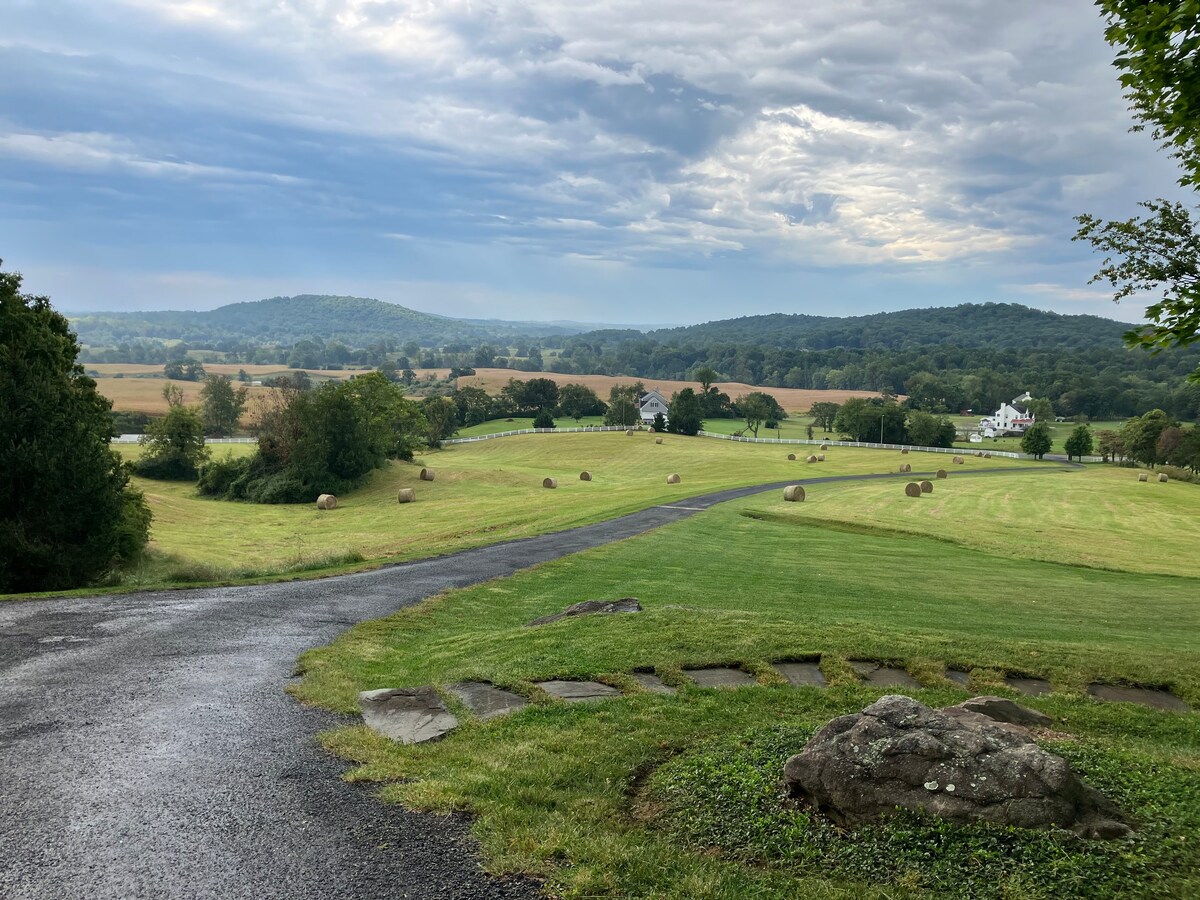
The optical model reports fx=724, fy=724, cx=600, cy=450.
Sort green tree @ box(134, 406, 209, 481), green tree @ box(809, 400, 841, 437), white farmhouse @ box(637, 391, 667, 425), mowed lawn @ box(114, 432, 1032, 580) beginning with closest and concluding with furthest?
mowed lawn @ box(114, 432, 1032, 580) < green tree @ box(134, 406, 209, 481) < green tree @ box(809, 400, 841, 437) < white farmhouse @ box(637, 391, 667, 425)

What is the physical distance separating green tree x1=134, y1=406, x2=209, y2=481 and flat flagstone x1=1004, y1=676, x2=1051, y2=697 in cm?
8382

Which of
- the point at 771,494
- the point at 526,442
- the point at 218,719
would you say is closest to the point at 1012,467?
the point at 771,494

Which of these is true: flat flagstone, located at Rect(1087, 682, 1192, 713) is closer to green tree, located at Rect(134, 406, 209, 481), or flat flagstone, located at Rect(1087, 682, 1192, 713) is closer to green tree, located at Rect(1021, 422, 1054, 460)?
green tree, located at Rect(134, 406, 209, 481)

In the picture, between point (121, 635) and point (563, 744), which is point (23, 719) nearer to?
point (121, 635)

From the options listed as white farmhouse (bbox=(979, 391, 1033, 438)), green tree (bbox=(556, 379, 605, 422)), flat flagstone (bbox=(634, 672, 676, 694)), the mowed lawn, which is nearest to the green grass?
flat flagstone (bbox=(634, 672, 676, 694))

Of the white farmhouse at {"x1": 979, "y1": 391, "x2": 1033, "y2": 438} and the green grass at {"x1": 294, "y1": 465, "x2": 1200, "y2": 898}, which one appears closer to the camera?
the green grass at {"x1": 294, "y1": 465, "x2": 1200, "y2": 898}

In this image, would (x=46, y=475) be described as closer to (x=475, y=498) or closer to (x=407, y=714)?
(x=407, y=714)

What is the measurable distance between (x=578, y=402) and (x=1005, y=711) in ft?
483

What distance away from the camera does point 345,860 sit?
590 centimetres

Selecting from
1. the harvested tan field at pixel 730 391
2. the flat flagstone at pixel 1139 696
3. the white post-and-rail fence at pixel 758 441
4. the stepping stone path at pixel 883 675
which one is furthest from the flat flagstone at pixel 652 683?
the harvested tan field at pixel 730 391

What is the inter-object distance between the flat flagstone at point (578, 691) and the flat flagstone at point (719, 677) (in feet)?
4.40

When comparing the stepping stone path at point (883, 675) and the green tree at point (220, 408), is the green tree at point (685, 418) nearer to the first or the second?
the green tree at point (220, 408)

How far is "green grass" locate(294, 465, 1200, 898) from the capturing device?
546 centimetres

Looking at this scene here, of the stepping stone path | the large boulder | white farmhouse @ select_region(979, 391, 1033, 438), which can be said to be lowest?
white farmhouse @ select_region(979, 391, 1033, 438)
